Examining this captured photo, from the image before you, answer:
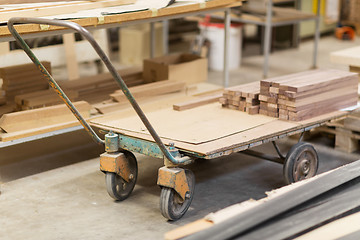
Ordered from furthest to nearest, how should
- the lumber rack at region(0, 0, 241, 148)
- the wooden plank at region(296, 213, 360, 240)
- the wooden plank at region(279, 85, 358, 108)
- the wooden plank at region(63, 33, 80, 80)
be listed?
the wooden plank at region(63, 33, 80, 80) → the wooden plank at region(279, 85, 358, 108) → the lumber rack at region(0, 0, 241, 148) → the wooden plank at region(296, 213, 360, 240)

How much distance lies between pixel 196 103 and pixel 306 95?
3.07ft

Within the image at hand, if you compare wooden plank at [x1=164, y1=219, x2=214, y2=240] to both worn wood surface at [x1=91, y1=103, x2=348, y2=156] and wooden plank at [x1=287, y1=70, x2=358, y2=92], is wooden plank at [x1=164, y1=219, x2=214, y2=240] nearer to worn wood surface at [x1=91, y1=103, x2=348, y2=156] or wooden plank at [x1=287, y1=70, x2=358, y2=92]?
worn wood surface at [x1=91, y1=103, x2=348, y2=156]

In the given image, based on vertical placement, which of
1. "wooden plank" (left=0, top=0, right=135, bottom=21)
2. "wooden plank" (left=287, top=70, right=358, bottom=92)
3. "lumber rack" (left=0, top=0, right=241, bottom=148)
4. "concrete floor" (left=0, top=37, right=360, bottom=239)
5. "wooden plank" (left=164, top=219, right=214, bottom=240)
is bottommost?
"concrete floor" (left=0, top=37, right=360, bottom=239)

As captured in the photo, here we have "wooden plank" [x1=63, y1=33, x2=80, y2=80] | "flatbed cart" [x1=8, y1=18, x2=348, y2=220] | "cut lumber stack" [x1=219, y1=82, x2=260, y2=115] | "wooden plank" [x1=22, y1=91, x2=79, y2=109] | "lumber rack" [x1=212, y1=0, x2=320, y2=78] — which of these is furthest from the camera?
"lumber rack" [x1=212, y1=0, x2=320, y2=78]

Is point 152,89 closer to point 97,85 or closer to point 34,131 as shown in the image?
point 97,85

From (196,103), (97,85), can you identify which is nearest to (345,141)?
(196,103)

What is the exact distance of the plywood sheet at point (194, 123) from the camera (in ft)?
13.5

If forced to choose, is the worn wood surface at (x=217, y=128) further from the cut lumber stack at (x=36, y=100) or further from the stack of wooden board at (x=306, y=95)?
the cut lumber stack at (x=36, y=100)

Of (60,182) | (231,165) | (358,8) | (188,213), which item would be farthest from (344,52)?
(358,8)

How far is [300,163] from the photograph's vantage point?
439 centimetres

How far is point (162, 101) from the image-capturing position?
17.6 feet

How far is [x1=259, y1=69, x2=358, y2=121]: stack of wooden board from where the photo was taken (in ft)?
14.3

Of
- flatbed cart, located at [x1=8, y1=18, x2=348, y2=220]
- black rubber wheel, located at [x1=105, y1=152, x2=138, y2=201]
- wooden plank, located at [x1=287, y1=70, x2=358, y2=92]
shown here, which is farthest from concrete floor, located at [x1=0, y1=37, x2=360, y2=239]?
wooden plank, located at [x1=287, y1=70, x2=358, y2=92]

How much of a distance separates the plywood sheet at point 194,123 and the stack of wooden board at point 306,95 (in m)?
0.12
